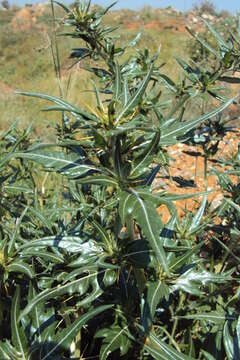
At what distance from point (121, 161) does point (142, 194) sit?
8 centimetres

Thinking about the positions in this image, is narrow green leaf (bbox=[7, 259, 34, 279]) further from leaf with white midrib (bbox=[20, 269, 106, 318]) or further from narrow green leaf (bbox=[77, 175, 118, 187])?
narrow green leaf (bbox=[77, 175, 118, 187])

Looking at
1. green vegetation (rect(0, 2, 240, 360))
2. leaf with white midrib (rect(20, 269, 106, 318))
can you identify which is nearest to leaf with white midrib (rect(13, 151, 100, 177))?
green vegetation (rect(0, 2, 240, 360))

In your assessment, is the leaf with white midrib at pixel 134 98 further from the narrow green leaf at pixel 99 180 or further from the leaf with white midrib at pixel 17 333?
the leaf with white midrib at pixel 17 333

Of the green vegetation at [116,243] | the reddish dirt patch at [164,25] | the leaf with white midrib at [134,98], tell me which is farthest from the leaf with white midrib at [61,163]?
the reddish dirt patch at [164,25]

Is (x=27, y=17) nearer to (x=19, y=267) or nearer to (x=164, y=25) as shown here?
(x=164, y=25)

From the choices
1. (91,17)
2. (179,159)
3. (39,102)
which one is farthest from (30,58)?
(91,17)

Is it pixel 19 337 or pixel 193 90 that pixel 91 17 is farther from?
pixel 19 337

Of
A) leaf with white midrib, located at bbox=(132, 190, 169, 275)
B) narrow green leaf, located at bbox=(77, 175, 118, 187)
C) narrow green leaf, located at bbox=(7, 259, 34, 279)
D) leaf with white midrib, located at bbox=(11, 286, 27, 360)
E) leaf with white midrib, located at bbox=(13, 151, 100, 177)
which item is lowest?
leaf with white midrib, located at bbox=(11, 286, 27, 360)

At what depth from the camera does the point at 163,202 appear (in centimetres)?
79

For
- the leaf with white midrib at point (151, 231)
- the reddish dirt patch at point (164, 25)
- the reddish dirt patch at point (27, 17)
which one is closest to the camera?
the leaf with white midrib at point (151, 231)

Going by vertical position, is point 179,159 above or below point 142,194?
below

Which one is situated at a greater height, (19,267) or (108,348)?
(19,267)

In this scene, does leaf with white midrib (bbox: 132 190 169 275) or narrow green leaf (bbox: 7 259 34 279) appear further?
narrow green leaf (bbox: 7 259 34 279)

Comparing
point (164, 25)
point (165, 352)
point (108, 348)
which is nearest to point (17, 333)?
point (108, 348)
